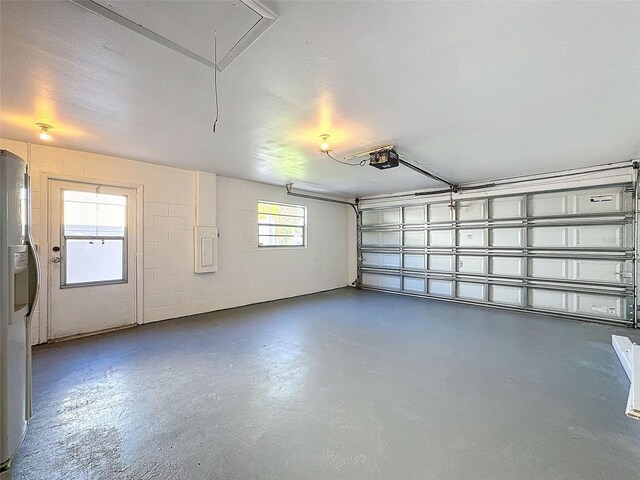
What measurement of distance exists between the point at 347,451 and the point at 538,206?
5481mm

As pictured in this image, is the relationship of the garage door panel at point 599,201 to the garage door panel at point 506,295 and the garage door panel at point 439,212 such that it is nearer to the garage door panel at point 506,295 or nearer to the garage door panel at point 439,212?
the garage door panel at point 506,295

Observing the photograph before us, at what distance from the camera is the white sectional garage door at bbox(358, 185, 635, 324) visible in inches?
174

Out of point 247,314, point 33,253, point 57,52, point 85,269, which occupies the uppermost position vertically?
point 57,52

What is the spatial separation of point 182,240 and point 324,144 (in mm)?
2981

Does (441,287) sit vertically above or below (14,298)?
below

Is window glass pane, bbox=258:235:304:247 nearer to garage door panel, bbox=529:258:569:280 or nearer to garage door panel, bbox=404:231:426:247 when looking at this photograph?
garage door panel, bbox=404:231:426:247

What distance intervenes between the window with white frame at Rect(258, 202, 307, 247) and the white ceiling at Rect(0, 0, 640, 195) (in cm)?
236

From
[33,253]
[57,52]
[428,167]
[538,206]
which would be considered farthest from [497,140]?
[33,253]

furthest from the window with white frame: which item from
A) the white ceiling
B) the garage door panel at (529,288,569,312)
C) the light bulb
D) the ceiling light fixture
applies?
the garage door panel at (529,288,569,312)

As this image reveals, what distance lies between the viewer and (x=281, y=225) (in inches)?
251

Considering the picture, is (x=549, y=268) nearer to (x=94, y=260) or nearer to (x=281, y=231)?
(x=281, y=231)

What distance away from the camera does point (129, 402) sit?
7.21ft

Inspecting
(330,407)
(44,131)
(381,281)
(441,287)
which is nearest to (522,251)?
(441,287)

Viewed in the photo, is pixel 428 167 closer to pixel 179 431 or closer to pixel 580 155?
pixel 580 155
